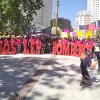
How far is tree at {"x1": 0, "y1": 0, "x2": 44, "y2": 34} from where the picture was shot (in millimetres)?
21219

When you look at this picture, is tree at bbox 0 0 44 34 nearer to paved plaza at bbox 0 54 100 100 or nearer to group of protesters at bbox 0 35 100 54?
group of protesters at bbox 0 35 100 54

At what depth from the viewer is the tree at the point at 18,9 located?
21.2 meters

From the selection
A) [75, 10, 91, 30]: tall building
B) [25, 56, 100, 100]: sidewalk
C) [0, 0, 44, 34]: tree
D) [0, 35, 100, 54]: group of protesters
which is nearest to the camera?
[25, 56, 100, 100]: sidewalk

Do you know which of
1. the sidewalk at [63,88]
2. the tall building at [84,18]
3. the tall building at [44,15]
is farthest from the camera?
the tall building at [84,18]

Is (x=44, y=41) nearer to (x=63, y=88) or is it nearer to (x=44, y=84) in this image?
(x=44, y=84)

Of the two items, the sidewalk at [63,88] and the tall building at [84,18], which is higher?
the tall building at [84,18]

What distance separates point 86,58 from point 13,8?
14.4m

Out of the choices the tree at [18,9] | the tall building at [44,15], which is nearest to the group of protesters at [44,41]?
the tree at [18,9]

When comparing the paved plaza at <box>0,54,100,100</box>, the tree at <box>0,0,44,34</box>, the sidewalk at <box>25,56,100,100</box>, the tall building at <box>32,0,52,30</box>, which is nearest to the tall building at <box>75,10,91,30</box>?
the tall building at <box>32,0,52,30</box>

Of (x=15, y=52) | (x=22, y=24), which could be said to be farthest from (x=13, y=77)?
(x=22, y=24)

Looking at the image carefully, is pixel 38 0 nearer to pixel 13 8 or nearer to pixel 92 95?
pixel 13 8

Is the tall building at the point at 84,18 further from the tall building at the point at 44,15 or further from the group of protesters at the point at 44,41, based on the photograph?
the group of protesters at the point at 44,41

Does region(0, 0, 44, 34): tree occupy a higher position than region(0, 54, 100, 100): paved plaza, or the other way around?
region(0, 0, 44, 34): tree

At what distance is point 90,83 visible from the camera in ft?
29.8
